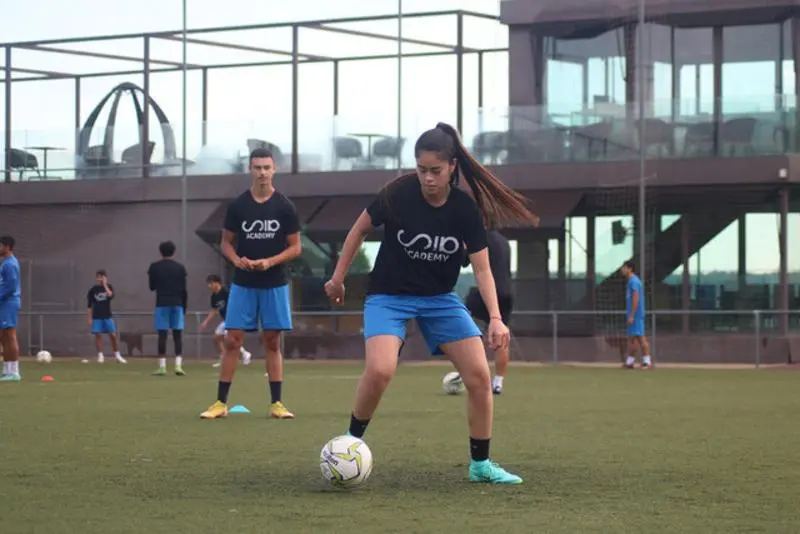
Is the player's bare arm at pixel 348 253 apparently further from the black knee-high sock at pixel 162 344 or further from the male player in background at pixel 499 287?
the black knee-high sock at pixel 162 344

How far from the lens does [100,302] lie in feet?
108

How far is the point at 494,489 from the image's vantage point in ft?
27.2

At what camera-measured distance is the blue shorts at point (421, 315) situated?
8.54m

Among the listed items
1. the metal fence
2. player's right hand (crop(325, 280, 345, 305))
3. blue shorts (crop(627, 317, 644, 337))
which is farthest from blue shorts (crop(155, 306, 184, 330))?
player's right hand (crop(325, 280, 345, 305))

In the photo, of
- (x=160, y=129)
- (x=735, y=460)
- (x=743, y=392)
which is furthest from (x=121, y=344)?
(x=735, y=460)

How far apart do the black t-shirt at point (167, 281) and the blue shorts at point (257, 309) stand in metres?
13.8

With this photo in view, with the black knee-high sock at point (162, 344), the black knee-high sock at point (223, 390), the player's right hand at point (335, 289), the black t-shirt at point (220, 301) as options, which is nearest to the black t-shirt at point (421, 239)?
the player's right hand at point (335, 289)

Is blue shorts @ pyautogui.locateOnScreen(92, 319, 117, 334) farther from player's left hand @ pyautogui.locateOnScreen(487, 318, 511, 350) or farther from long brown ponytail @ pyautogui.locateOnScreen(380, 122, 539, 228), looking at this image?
player's left hand @ pyautogui.locateOnScreen(487, 318, 511, 350)

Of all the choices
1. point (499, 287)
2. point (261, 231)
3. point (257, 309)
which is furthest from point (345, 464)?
point (499, 287)

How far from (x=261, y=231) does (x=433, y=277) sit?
16.5 feet

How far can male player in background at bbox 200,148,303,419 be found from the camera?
43.4 ft

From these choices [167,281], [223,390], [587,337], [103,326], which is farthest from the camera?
[587,337]

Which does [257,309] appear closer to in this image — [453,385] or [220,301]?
[453,385]

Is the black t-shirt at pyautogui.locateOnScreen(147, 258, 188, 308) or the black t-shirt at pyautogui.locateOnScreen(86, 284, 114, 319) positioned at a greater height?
the black t-shirt at pyautogui.locateOnScreen(147, 258, 188, 308)
